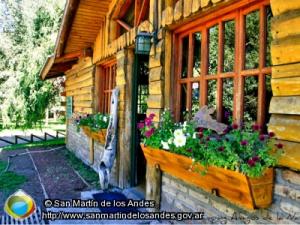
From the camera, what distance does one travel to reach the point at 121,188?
6070 mm

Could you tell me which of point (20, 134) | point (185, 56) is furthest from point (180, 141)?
point (20, 134)

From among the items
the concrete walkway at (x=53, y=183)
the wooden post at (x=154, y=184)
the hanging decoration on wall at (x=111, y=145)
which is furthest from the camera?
the hanging decoration on wall at (x=111, y=145)

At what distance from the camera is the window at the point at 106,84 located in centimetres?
740

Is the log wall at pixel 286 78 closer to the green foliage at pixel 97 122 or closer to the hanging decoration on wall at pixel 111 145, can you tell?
the hanging decoration on wall at pixel 111 145

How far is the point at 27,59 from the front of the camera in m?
15.8

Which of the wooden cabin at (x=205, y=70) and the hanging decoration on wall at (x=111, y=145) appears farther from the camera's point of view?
the hanging decoration on wall at (x=111, y=145)

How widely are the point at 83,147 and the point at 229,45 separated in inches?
274

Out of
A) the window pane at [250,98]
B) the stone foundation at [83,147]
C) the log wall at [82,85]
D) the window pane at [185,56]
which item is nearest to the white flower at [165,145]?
the window pane at [250,98]

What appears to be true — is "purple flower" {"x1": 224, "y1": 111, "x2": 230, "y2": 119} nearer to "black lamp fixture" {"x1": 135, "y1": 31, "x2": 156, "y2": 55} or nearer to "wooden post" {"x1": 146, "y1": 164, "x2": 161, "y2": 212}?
"wooden post" {"x1": 146, "y1": 164, "x2": 161, "y2": 212}

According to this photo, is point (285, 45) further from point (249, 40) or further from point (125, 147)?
point (125, 147)

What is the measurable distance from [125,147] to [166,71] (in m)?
2.19

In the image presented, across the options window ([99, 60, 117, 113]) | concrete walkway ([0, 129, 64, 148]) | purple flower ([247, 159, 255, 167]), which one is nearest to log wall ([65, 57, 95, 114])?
window ([99, 60, 117, 113])

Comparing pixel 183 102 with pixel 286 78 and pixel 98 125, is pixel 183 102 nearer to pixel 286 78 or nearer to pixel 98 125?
pixel 286 78

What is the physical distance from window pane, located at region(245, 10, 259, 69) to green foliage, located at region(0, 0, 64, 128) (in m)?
13.7
